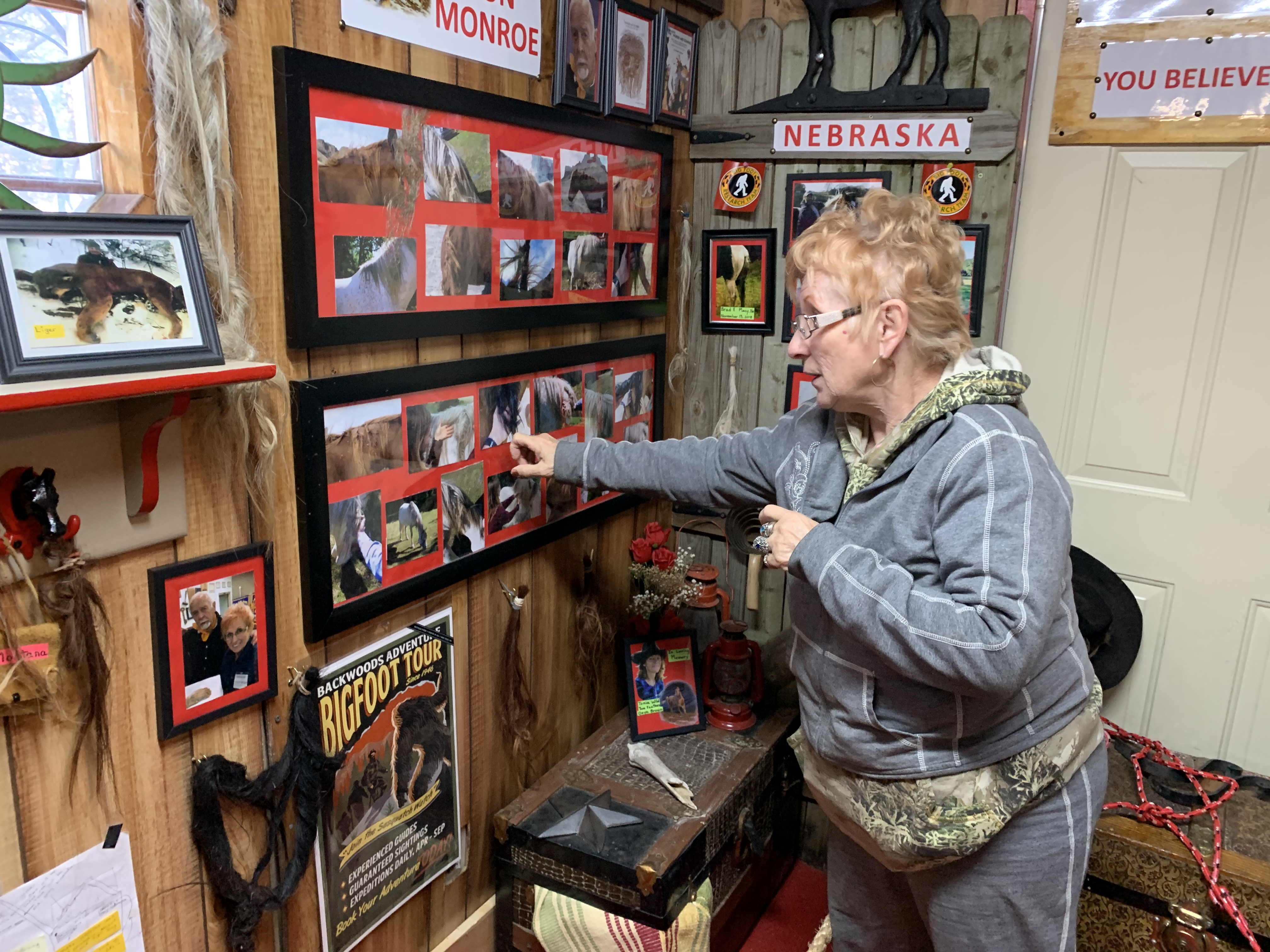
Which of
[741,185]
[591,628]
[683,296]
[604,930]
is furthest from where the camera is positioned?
[683,296]

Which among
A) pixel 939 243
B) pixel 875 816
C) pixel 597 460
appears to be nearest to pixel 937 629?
pixel 875 816

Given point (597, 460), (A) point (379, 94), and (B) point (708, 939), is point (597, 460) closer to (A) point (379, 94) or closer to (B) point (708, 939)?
(A) point (379, 94)

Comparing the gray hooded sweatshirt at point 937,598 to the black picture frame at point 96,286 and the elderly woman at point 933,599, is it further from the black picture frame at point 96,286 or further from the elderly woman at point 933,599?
the black picture frame at point 96,286

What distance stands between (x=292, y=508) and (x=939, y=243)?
99 cm

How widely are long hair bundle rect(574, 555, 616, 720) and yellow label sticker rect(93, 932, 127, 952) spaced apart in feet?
3.51

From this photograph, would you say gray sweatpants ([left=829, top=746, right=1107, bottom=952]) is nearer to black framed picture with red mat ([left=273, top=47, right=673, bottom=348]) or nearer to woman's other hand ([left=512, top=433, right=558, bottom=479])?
woman's other hand ([left=512, top=433, right=558, bottom=479])

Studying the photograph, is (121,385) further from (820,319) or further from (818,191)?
(818,191)

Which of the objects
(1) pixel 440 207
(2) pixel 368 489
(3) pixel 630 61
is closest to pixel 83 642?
(2) pixel 368 489

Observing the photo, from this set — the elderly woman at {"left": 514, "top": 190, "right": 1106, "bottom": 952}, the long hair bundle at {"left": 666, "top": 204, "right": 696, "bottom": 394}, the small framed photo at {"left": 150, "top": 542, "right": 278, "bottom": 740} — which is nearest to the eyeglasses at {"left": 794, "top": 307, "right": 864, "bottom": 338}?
the elderly woman at {"left": 514, "top": 190, "right": 1106, "bottom": 952}

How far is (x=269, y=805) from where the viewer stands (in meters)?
1.32

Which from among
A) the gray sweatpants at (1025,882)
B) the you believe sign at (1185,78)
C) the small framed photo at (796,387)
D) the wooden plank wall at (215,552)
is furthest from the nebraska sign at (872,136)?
the gray sweatpants at (1025,882)

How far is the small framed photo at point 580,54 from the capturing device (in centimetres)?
167

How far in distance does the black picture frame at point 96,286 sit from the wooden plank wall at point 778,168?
1.48 meters

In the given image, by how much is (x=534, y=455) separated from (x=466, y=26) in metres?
0.75
